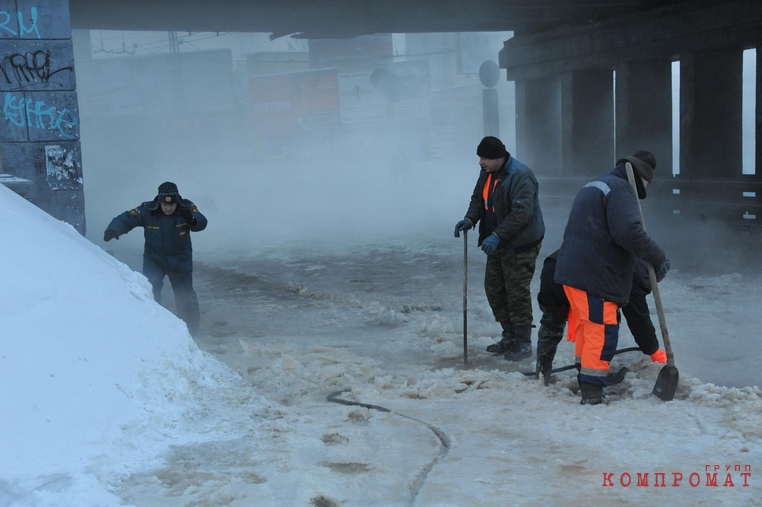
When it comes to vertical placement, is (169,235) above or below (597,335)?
above

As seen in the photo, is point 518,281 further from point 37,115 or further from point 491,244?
point 37,115

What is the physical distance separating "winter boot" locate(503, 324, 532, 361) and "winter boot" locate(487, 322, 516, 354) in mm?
75

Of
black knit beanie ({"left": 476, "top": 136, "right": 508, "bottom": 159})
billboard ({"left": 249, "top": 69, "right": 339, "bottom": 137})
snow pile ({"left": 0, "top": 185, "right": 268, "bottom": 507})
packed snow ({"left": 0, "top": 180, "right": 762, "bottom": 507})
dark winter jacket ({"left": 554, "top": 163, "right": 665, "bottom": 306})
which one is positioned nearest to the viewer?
snow pile ({"left": 0, "top": 185, "right": 268, "bottom": 507})

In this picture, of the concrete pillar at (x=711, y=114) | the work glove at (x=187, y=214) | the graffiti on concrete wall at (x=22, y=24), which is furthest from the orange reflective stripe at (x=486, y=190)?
the concrete pillar at (x=711, y=114)

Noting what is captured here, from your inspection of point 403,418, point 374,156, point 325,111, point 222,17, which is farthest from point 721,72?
point 325,111

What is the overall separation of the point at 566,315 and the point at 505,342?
1078 millimetres

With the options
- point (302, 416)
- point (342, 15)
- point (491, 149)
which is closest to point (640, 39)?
point (342, 15)

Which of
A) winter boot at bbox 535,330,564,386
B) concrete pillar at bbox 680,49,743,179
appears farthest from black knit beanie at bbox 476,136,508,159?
concrete pillar at bbox 680,49,743,179

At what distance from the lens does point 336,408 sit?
4.59 meters

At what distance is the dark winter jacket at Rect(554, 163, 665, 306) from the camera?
171 inches

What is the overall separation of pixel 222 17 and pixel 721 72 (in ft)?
31.9

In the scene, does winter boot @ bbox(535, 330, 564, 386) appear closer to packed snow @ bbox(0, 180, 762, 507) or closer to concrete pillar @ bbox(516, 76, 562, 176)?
packed snow @ bbox(0, 180, 762, 507)

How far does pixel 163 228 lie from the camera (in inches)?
271

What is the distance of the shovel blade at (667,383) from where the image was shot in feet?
14.5
